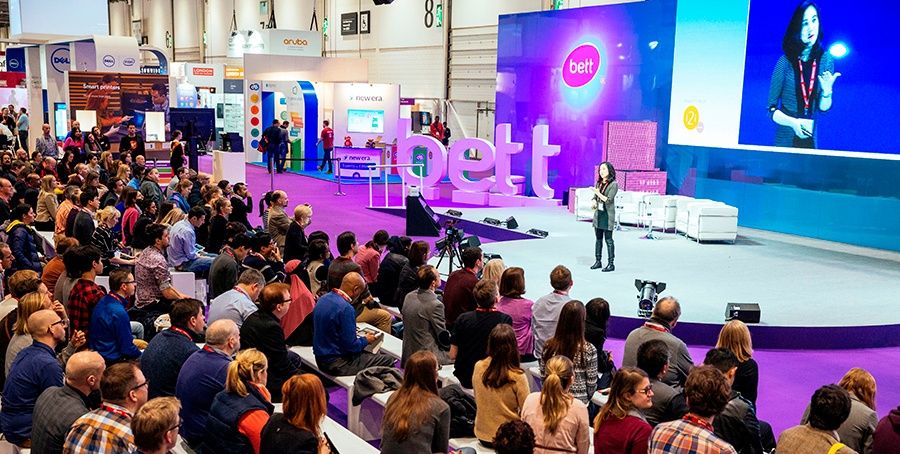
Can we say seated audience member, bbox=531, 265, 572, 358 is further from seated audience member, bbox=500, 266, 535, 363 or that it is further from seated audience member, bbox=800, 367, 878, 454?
seated audience member, bbox=800, 367, 878, 454

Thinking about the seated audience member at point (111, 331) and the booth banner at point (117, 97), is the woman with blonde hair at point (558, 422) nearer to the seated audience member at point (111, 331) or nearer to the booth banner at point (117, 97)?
the seated audience member at point (111, 331)

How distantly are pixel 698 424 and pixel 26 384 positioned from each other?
10.6ft

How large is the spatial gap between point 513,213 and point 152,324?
29.9 ft

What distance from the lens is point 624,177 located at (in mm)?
13977

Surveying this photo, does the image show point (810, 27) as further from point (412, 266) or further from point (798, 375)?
point (412, 266)

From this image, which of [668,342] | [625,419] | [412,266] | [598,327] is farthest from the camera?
[412,266]

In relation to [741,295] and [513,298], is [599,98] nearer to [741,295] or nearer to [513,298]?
[741,295]

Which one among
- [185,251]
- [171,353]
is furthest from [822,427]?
[185,251]

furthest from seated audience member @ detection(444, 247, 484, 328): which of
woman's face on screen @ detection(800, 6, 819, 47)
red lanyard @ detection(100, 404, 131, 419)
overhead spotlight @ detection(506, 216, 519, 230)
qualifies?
woman's face on screen @ detection(800, 6, 819, 47)

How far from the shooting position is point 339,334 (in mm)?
5453

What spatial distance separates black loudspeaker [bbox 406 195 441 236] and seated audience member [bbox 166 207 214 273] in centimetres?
531

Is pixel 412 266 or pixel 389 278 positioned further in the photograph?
pixel 389 278

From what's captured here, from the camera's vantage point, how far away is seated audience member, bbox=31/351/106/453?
3.80 meters

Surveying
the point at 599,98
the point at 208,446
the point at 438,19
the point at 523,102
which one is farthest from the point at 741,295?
the point at 438,19
